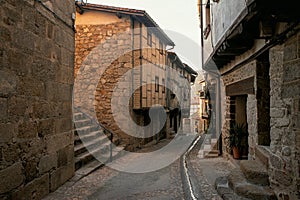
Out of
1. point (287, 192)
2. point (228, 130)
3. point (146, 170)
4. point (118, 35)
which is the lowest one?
point (146, 170)

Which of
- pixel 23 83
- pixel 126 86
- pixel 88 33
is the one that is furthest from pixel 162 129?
pixel 23 83

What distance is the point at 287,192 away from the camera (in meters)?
3.31

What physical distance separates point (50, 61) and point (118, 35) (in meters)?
5.18

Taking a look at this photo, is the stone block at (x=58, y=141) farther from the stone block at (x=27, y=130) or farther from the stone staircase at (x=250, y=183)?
the stone staircase at (x=250, y=183)

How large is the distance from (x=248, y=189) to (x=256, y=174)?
374 millimetres

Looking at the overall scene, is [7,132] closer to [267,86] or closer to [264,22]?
[264,22]

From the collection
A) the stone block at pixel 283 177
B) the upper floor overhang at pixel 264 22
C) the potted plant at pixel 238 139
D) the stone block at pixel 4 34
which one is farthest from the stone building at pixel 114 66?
the stone block at pixel 283 177

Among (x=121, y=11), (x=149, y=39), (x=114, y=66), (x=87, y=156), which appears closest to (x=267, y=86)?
(x=87, y=156)

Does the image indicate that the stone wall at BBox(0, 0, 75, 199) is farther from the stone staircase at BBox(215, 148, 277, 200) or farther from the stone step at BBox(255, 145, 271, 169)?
the stone step at BBox(255, 145, 271, 169)

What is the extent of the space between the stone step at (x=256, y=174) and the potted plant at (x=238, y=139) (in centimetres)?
218

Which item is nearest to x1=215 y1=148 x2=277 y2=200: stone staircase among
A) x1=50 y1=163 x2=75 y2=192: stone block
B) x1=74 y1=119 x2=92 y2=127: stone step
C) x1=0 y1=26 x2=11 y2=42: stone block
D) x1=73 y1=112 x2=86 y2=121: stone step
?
x1=50 y1=163 x2=75 y2=192: stone block

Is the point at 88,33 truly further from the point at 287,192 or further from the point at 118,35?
the point at 287,192

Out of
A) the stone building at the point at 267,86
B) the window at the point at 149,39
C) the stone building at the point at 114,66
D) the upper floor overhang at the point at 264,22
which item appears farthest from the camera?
the window at the point at 149,39

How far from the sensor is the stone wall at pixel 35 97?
3.44 m
